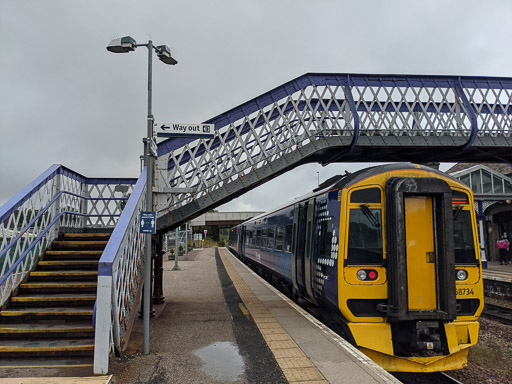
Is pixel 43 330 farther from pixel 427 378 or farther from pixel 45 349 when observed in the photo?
pixel 427 378

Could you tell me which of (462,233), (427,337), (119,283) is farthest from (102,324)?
(462,233)

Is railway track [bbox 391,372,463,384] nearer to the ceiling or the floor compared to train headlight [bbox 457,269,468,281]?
nearer to the floor

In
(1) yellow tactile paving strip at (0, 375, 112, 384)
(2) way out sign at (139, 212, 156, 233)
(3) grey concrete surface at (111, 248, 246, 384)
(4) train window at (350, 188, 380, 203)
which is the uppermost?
(4) train window at (350, 188, 380, 203)

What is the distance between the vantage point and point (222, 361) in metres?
4.88

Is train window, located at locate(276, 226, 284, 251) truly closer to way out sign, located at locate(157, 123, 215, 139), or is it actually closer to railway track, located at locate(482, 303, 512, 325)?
way out sign, located at locate(157, 123, 215, 139)

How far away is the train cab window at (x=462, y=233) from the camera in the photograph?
5.73m

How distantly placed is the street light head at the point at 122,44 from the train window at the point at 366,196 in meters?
4.22

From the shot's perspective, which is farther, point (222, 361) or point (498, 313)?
point (498, 313)

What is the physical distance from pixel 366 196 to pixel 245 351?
9.46ft

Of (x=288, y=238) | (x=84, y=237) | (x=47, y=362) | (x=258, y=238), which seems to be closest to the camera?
(x=47, y=362)

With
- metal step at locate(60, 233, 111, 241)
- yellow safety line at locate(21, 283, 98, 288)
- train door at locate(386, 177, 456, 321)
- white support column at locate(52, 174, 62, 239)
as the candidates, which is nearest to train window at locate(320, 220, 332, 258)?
train door at locate(386, 177, 456, 321)

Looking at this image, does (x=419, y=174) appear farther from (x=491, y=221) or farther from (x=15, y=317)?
(x=491, y=221)

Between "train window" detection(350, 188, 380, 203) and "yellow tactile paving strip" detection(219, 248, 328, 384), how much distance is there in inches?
91.5

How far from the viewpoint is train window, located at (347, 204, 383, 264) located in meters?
5.54
